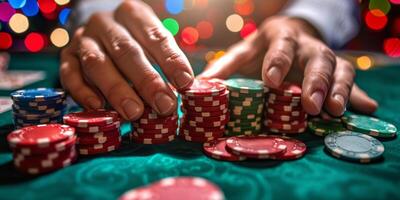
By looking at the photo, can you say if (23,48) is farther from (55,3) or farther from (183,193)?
(183,193)

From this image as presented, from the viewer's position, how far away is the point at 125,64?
186cm

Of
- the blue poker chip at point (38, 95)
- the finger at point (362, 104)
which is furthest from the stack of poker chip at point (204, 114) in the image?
the finger at point (362, 104)

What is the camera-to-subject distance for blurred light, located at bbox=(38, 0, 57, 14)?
5547 millimetres

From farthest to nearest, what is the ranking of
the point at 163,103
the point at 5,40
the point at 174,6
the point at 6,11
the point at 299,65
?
1. the point at 5,40
2. the point at 6,11
3. the point at 174,6
4. the point at 299,65
5. the point at 163,103

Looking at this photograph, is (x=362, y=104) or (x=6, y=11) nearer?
(x=362, y=104)

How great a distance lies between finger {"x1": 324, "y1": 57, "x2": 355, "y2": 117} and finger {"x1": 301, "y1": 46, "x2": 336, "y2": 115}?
0.16ft

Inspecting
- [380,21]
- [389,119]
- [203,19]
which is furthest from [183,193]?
[380,21]

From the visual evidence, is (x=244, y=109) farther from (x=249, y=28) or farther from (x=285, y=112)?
(x=249, y=28)

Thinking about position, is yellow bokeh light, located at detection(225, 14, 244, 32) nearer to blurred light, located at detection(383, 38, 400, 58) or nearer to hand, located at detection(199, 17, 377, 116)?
blurred light, located at detection(383, 38, 400, 58)

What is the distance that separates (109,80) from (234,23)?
Result: 413cm

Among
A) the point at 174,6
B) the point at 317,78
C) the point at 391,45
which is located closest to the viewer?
the point at 317,78

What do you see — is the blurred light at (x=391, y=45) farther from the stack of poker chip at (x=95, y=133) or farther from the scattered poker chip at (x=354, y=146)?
the stack of poker chip at (x=95, y=133)

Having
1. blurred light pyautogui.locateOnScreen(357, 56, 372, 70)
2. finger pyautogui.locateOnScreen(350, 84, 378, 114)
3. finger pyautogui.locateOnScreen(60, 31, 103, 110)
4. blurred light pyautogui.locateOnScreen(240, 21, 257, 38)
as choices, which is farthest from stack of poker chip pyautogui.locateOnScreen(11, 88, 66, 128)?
blurred light pyautogui.locateOnScreen(240, 21, 257, 38)

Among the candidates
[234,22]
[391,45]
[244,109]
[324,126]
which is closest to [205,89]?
[244,109]
